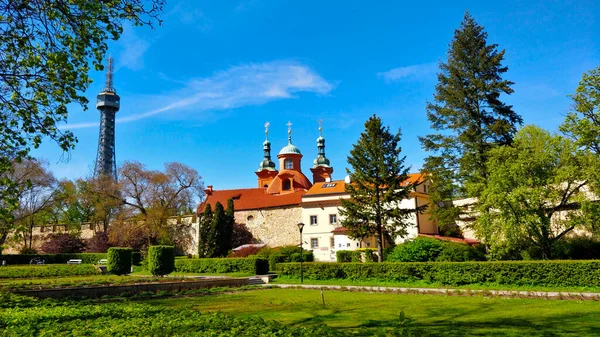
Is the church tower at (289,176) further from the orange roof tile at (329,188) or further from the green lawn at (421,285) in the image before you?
the green lawn at (421,285)

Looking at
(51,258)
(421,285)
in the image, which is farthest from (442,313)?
(51,258)

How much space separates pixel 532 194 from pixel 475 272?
216 inches

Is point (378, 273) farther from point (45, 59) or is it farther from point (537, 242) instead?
point (45, 59)

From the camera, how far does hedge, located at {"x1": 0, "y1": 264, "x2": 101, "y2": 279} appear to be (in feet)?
83.9

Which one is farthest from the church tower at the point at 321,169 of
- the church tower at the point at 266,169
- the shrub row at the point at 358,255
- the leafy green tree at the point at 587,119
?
the leafy green tree at the point at 587,119

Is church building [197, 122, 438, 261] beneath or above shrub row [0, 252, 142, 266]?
above

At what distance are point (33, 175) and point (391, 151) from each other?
3171 centimetres

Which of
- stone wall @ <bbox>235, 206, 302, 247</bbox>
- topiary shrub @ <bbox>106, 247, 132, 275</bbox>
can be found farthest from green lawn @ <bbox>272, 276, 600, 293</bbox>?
stone wall @ <bbox>235, 206, 302, 247</bbox>

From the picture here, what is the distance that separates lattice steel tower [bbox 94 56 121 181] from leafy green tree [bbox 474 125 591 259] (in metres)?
99.5

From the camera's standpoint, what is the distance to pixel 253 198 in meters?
47.8

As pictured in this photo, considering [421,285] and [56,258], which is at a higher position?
[56,258]

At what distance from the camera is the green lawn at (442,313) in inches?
327

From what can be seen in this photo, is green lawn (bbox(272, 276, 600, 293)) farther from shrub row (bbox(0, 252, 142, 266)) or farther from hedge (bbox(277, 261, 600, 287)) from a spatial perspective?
shrub row (bbox(0, 252, 142, 266))

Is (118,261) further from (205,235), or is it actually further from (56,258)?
(56,258)
